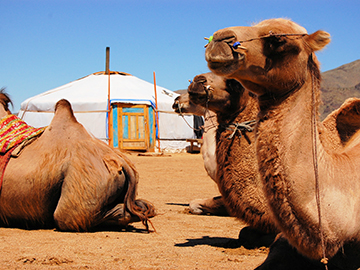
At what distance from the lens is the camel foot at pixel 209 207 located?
4934 millimetres

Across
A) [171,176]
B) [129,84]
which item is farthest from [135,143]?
[171,176]

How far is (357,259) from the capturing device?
216 cm

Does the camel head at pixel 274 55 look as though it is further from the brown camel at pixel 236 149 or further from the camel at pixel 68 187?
the camel at pixel 68 187

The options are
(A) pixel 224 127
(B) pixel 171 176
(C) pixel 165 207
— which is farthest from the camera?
(B) pixel 171 176

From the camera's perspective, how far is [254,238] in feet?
11.2

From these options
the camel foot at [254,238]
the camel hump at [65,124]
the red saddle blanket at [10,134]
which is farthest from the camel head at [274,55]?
the red saddle blanket at [10,134]

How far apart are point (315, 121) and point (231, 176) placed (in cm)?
145

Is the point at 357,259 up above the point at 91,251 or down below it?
above

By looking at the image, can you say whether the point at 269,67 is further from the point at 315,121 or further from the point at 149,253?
the point at 149,253

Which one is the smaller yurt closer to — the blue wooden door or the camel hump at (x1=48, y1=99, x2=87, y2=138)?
the blue wooden door

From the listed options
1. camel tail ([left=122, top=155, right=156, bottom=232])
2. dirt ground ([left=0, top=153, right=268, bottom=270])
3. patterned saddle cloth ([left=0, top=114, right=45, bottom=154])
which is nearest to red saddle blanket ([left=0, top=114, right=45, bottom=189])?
patterned saddle cloth ([left=0, top=114, right=45, bottom=154])

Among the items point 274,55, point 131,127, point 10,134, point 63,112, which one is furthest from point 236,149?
point 131,127

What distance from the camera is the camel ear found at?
6.87ft

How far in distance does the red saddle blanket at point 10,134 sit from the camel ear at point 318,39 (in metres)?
2.88
